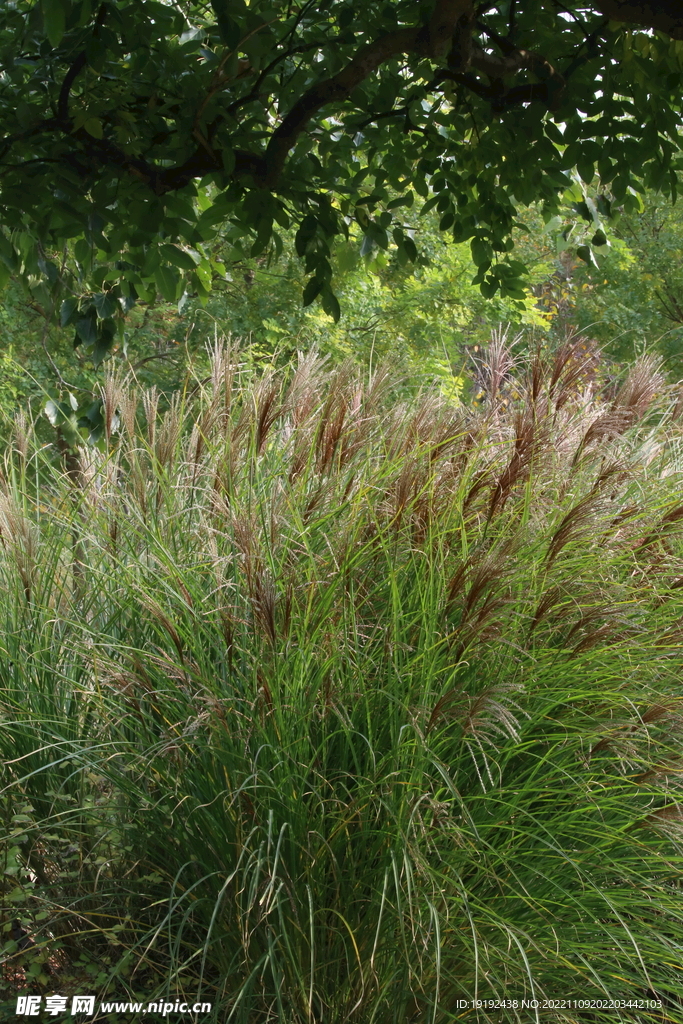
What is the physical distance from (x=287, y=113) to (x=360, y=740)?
2.27 metres

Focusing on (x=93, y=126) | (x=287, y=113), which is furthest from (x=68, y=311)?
(x=287, y=113)

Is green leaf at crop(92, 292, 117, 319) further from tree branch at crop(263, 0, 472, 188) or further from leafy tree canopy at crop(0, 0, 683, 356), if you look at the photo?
tree branch at crop(263, 0, 472, 188)

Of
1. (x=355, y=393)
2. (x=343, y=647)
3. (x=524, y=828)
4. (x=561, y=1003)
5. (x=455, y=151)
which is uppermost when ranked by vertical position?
(x=455, y=151)

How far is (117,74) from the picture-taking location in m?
3.07

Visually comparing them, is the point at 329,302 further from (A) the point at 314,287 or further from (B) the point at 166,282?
(B) the point at 166,282

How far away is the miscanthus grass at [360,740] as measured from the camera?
5.74ft

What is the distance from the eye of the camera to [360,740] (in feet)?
6.32

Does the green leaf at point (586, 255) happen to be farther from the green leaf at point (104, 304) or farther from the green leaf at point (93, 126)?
the green leaf at point (93, 126)

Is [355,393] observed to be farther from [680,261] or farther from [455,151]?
[680,261]

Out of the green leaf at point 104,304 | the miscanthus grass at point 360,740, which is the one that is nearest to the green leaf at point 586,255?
the miscanthus grass at point 360,740

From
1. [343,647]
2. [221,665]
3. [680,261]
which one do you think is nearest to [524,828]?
[343,647]

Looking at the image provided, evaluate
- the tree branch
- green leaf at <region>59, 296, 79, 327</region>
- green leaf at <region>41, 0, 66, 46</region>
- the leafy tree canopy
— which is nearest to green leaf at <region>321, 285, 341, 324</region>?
the leafy tree canopy

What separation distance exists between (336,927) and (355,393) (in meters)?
1.56

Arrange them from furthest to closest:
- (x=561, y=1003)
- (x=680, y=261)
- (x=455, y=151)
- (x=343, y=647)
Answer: (x=680, y=261) < (x=455, y=151) < (x=343, y=647) < (x=561, y=1003)
